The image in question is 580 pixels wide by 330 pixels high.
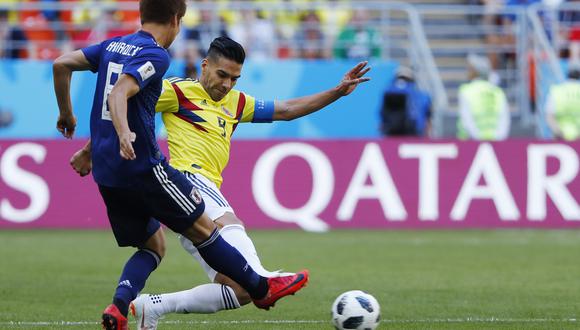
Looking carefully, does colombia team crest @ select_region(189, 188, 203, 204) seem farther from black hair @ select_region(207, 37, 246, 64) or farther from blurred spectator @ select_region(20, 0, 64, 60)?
blurred spectator @ select_region(20, 0, 64, 60)

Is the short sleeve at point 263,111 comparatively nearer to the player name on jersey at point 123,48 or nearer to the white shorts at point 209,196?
the white shorts at point 209,196

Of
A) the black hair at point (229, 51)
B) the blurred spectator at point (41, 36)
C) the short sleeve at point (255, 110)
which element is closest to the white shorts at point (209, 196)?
the short sleeve at point (255, 110)

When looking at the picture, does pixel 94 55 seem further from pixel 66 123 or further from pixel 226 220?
pixel 226 220

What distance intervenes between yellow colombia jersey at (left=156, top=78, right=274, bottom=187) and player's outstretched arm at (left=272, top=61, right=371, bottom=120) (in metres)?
0.38

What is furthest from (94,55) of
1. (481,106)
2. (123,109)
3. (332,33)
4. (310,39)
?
(332,33)

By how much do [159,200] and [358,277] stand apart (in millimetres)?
4966

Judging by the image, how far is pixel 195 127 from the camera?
26.7ft

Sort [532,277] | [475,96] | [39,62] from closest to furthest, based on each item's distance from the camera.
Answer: [532,277] → [475,96] → [39,62]

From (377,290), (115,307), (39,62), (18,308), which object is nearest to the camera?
(115,307)

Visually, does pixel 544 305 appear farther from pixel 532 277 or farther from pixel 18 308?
pixel 18 308

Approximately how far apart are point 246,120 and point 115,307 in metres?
1.88

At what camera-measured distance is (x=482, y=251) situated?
48.5 feet

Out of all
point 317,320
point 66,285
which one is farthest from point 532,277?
point 66,285

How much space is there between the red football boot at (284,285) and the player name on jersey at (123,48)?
166 cm
